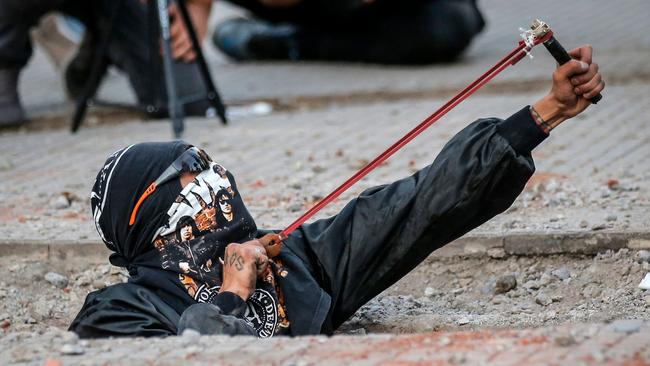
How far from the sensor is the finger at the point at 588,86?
136 inches

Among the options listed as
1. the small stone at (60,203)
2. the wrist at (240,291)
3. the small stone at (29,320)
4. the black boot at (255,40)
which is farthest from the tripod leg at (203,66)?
the wrist at (240,291)

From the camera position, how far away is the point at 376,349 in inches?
126

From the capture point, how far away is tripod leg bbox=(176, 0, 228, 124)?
22.6ft

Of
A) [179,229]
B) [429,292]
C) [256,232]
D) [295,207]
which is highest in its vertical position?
[179,229]

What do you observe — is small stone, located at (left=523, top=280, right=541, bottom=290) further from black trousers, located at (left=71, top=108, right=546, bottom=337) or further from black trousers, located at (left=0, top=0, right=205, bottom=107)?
black trousers, located at (left=0, top=0, right=205, bottom=107)

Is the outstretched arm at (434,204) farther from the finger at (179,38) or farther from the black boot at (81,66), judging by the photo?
the black boot at (81,66)

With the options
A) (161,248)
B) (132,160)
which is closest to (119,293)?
(161,248)

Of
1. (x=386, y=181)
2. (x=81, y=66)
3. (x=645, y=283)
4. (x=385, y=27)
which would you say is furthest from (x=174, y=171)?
(x=385, y=27)

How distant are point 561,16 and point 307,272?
765 centimetres

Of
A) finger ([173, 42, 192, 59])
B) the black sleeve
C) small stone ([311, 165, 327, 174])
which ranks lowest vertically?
small stone ([311, 165, 327, 174])

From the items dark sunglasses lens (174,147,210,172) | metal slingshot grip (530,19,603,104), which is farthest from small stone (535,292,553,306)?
dark sunglasses lens (174,147,210,172)

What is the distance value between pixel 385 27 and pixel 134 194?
5.65 metres

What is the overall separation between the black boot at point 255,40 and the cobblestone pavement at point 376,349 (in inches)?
259

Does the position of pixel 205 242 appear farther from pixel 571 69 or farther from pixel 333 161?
pixel 333 161
